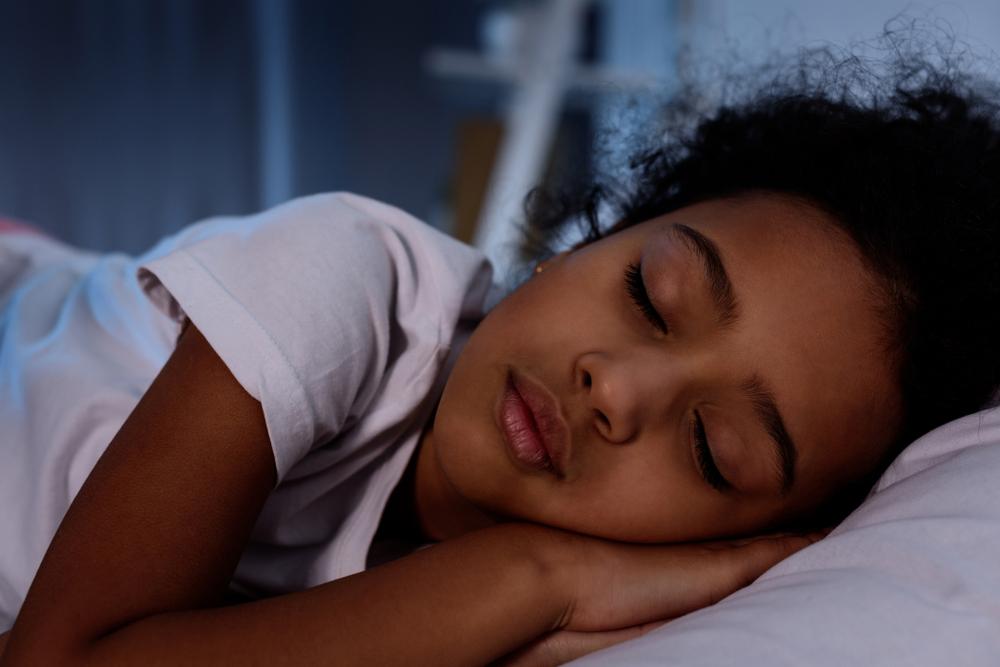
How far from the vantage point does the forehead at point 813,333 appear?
26.2 inches

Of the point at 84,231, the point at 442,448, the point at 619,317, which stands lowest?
the point at 84,231

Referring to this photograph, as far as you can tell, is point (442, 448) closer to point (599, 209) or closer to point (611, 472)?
point (611, 472)

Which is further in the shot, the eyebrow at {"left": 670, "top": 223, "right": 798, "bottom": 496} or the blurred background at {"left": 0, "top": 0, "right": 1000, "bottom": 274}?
the blurred background at {"left": 0, "top": 0, "right": 1000, "bottom": 274}

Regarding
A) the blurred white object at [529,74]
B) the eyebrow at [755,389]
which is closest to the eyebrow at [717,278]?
the eyebrow at [755,389]

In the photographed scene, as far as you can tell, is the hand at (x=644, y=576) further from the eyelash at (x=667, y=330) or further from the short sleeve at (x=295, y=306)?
the short sleeve at (x=295, y=306)

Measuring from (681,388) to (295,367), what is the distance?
27 centimetres

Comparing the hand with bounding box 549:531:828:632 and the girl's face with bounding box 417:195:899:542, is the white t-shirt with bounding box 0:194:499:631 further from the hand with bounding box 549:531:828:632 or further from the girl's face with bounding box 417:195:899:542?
the hand with bounding box 549:531:828:632

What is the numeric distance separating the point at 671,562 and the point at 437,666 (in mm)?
202

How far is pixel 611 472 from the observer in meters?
0.65

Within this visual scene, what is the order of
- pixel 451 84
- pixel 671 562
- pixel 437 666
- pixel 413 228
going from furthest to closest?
pixel 451 84, pixel 413 228, pixel 671 562, pixel 437 666

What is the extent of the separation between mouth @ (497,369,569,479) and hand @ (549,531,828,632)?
64 millimetres

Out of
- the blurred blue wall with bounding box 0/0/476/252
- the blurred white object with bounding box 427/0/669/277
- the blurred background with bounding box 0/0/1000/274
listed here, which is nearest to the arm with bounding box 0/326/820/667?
the blurred background with bounding box 0/0/1000/274

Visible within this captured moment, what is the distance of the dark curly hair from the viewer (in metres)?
0.73

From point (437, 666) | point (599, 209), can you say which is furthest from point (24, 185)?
point (437, 666)
